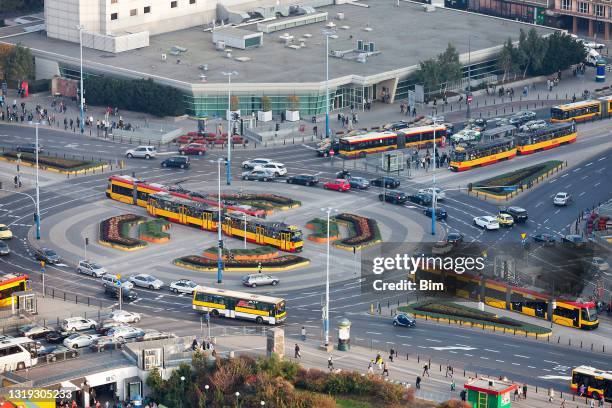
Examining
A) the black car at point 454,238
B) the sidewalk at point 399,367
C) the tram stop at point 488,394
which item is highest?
the tram stop at point 488,394

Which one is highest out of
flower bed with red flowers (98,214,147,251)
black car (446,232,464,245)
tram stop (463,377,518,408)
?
tram stop (463,377,518,408)

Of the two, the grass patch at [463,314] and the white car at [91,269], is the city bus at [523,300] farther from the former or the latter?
the white car at [91,269]

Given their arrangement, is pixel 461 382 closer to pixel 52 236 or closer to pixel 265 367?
pixel 265 367

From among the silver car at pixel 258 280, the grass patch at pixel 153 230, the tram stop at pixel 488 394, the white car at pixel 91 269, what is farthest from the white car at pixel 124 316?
the tram stop at pixel 488 394

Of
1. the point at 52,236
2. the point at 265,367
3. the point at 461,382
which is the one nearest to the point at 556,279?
the point at 461,382

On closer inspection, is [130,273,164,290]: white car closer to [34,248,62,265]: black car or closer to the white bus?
[34,248,62,265]: black car

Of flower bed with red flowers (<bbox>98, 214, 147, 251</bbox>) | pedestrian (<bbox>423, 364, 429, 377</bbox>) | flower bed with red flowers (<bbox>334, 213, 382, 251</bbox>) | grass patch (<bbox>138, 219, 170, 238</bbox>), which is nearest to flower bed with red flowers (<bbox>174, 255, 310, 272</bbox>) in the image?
flower bed with red flowers (<bbox>334, 213, 382, 251</bbox>)
